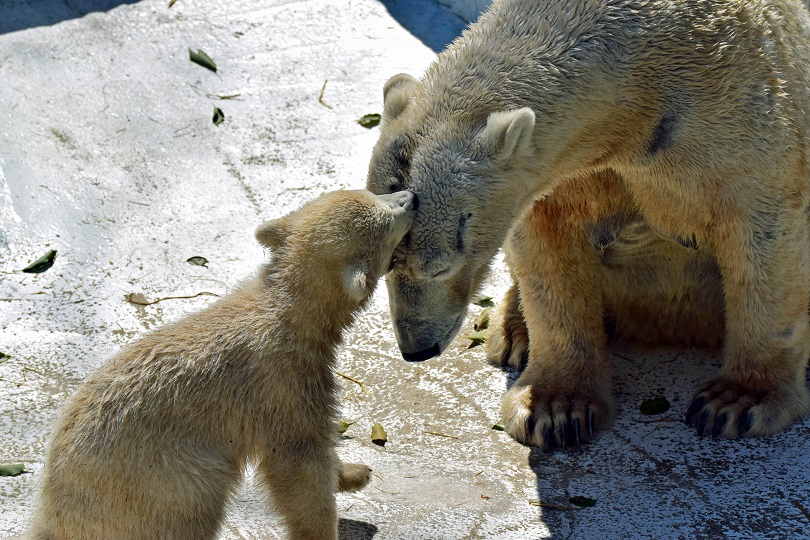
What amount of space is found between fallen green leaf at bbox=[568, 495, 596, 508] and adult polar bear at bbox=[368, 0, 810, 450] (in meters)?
0.51

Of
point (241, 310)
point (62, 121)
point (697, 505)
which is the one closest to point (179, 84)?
point (62, 121)

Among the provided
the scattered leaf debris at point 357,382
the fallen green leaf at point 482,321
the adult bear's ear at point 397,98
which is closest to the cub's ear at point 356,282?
the adult bear's ear at point 397,98

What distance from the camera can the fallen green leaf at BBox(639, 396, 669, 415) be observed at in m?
5.50

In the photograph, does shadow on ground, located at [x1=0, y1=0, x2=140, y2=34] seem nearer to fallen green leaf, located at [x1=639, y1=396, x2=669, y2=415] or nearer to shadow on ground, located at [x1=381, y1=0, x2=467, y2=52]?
shadow on ground, located at [x1=381, y1=0, x2=467, y2=52]

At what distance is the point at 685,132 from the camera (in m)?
4.61

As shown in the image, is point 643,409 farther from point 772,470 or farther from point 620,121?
point 620,121

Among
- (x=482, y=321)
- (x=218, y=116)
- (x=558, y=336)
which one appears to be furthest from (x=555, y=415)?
(x=218, y=116)

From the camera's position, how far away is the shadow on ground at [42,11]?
8.40 meters

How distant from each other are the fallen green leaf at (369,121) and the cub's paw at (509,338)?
7.44ft

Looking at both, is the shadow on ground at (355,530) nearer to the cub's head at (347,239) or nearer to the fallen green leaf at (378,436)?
the fallen green leaf at (378,436)

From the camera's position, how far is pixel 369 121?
26.3 ft

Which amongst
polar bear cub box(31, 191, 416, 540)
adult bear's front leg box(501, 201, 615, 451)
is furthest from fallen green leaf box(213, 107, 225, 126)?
polar bear cub box(31, 191, 416, 540)

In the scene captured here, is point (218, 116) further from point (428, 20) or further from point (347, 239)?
point (347, 239)

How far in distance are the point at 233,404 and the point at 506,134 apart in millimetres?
1448
